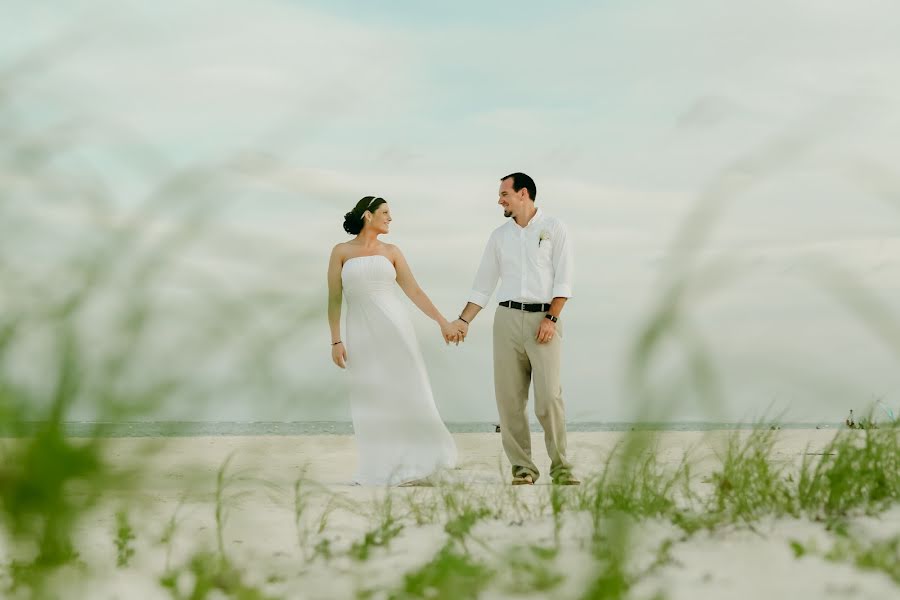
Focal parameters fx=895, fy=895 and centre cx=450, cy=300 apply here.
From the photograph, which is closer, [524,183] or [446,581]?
[446,581]

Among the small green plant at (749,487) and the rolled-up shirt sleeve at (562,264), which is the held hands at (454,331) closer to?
the rolled-up shirt sleeve at (562,264)

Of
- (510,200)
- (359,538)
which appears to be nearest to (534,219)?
(510,200)

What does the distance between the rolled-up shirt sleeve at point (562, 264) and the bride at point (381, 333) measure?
0.88m

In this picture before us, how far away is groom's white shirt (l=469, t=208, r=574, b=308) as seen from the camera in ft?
21.7

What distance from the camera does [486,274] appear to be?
702cm

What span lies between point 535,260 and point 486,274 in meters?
0.51

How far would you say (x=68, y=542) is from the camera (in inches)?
79.0

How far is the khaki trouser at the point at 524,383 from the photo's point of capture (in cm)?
655

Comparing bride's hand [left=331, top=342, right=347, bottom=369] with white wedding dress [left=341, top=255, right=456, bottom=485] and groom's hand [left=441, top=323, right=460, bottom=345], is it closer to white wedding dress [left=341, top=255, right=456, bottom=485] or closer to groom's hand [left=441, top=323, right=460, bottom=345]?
white wedding dress [left=341, top=255, right=456, bottom=485]

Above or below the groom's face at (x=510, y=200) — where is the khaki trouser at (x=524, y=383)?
below

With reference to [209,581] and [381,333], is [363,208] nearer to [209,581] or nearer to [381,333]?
[381,333]

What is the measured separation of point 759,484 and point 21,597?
2.34 meters

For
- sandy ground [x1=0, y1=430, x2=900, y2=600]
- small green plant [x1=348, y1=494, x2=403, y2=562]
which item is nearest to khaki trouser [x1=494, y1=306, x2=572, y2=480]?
sandy ground [x1=0, y1=430, x2=900, y2=600]

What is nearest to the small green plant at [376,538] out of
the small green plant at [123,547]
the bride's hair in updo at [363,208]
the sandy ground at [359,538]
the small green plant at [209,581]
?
the sandy ground at [359,538]
